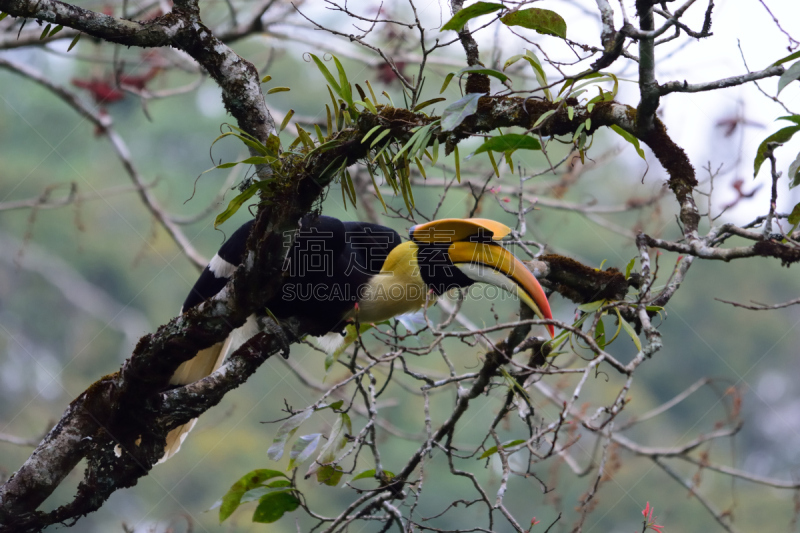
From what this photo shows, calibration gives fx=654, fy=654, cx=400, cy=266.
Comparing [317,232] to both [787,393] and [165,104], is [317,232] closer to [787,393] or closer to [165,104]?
[787,393]

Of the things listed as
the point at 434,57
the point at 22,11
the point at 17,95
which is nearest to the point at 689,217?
the point at 22,11

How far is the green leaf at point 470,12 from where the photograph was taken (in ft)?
3.94

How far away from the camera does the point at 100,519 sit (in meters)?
8.51

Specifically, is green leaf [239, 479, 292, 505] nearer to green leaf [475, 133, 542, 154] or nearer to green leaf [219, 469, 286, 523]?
green leaf [219, 469, 286, 523]

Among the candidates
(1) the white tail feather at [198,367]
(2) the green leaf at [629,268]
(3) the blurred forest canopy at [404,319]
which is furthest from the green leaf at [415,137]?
(1) the white tail feather at [198,367]

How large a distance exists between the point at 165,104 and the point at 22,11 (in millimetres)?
10541

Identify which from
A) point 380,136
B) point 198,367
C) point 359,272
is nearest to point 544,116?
point 380,136

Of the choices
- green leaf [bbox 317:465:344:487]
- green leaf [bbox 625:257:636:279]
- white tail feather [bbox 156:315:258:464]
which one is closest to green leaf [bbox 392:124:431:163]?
green leaf [bbox 625:257:636:279]

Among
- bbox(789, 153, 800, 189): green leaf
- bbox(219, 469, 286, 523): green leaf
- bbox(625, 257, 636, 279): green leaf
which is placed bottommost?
bbox(219, 469, 286, 523): green leaf

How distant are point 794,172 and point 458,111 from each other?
2.41 ft

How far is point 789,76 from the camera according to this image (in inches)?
44.9

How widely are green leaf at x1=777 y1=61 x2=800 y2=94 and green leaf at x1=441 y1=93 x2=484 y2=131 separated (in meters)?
0.52

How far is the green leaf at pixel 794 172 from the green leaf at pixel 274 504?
1296 millimetres

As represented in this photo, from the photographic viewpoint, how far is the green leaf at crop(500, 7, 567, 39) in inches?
48.8
